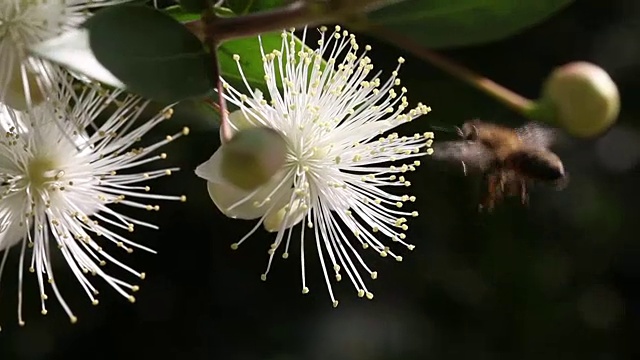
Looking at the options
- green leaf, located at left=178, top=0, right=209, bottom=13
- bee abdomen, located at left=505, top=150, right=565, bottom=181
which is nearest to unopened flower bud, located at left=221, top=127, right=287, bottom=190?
green leaf, located at left=178, top=0, right=209, bottom=13

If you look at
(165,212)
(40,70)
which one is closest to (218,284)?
(165,212)

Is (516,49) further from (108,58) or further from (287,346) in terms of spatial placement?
(108,58)

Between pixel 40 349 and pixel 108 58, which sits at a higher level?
pixel 108 58

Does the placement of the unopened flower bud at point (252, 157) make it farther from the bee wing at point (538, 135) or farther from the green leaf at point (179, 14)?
the bee wing at point (538, 135)

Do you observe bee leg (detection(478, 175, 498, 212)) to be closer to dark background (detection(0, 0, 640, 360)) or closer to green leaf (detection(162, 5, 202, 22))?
green leaf (detection(162, 5, 202, 22))

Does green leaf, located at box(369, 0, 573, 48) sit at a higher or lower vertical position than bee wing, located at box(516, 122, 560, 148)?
higher

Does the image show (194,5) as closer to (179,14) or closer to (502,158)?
(179,14)
